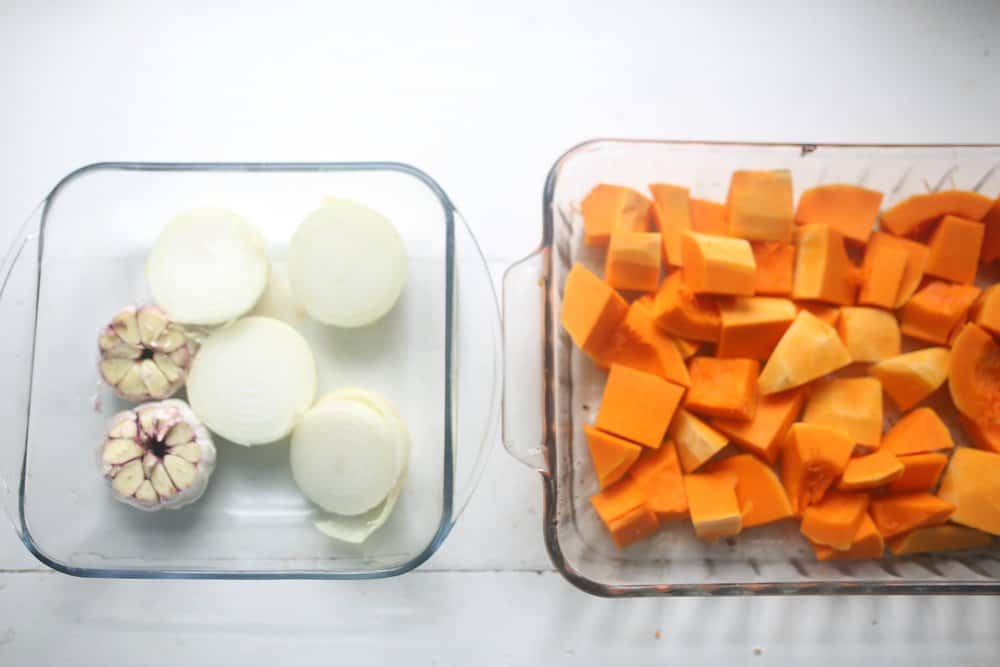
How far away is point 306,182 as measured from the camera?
1.02m

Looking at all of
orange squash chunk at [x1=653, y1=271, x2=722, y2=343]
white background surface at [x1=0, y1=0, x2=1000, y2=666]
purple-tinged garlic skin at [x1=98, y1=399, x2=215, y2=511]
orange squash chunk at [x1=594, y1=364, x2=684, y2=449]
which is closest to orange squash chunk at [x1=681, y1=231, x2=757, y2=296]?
orange squash chunk at [x1=653, y1=271, x2=722, y2=343]

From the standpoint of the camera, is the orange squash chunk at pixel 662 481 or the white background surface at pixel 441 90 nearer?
the orange squash chunk at pixel 662 481

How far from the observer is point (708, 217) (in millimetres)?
970

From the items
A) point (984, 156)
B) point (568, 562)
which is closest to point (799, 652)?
point (568, 562)

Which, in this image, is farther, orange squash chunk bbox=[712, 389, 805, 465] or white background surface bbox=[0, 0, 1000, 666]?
white background surface bbox=[0, 0, 1000, 666]

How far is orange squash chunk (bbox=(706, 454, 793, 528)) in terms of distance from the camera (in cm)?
92

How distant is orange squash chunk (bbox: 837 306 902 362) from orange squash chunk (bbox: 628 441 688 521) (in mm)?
272

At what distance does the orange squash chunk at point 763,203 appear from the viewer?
929 millimetres

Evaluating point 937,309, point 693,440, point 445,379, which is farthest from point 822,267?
point 445,379

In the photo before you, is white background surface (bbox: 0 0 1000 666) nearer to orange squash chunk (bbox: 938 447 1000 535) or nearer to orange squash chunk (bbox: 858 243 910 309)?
orange squash chunk (bbox: 858 243 910 309)

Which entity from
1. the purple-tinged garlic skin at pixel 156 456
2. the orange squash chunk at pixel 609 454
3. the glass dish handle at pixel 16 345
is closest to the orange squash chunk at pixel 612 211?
the orange squash chunk at pixel 609 454

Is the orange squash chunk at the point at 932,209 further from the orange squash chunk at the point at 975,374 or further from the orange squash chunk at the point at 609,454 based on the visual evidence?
the orange squash chunk at the point at 609,454

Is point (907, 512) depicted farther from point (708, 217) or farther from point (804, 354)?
point (708, 217)

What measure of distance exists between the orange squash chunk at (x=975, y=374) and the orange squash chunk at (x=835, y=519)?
18 centimetres
